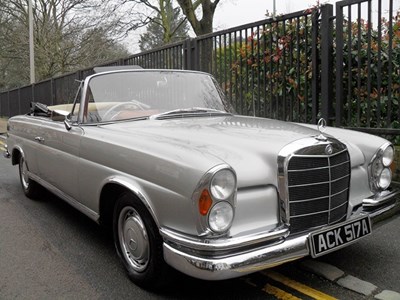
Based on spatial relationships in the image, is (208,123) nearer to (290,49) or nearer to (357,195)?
(357,195)

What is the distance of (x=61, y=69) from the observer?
27.5 m

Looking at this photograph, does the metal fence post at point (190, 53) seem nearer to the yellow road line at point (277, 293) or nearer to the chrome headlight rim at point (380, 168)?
the chrome headlight rim at point (380, 168)

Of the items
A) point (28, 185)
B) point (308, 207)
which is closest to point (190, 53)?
point (28, 185)

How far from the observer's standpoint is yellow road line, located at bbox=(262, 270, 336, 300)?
2.95 metres

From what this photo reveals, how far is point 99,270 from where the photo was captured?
3465 mm

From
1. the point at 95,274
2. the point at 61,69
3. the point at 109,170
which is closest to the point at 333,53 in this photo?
the point at 109,170

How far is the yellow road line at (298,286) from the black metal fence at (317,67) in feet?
8.94

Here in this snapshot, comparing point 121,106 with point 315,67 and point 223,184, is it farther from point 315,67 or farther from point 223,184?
point 315,67

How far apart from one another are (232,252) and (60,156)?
2362 millimetres

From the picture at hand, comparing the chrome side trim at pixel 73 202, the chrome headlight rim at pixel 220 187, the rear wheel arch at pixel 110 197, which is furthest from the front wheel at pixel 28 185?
the chrome headlight rim at pixel 220 187

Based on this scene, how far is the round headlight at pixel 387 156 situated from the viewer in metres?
3.44

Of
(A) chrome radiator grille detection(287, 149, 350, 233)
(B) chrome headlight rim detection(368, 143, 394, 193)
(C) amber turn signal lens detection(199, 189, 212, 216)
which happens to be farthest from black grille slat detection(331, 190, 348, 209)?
(C) amber turn signal lens detection(199, 189, 212, 216)

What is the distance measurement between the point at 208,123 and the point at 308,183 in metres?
1.14

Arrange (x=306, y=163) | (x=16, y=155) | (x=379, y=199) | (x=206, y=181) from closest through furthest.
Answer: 1. (x=206, y=181)
2. (x=306, y=163)
3. (x=379, y=199)
4. (x=16, y=155)
